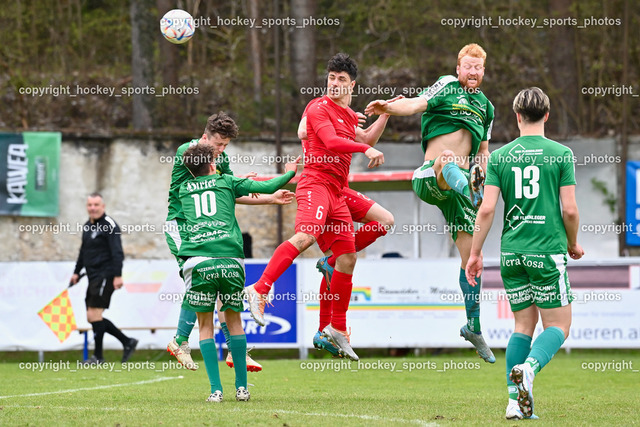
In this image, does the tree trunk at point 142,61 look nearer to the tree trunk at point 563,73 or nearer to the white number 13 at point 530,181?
the tree trunk at point 563,73

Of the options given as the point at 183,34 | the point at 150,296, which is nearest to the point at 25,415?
the point at 183,34

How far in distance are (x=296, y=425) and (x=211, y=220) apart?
7.44 ft

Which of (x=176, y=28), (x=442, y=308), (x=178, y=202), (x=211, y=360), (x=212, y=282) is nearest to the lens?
(x=212, y=282)

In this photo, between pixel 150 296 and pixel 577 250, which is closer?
pixel 577 250

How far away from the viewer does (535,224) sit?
6.86m

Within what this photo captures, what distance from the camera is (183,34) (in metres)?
10.6

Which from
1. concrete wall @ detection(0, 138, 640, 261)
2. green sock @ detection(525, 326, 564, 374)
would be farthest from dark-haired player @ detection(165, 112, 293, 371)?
concrete wall @ detection(0, 138, 640, 261)

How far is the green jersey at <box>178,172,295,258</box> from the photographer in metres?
8.02

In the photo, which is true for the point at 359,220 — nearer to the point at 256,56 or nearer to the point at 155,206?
the point at 155,206

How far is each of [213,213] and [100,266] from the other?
6.47 metres

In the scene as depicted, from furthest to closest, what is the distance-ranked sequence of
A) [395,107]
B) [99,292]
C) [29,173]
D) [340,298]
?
[29,173], [99,292], [340,298], [395,107]

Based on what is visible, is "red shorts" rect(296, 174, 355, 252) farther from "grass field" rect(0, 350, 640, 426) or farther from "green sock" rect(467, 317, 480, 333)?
"grass field" rect(0, 350, 640, 426)

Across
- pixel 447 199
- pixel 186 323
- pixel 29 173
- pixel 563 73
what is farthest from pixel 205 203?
pixel 563 73

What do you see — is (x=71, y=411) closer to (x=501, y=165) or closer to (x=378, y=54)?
(x=501, y=165)
